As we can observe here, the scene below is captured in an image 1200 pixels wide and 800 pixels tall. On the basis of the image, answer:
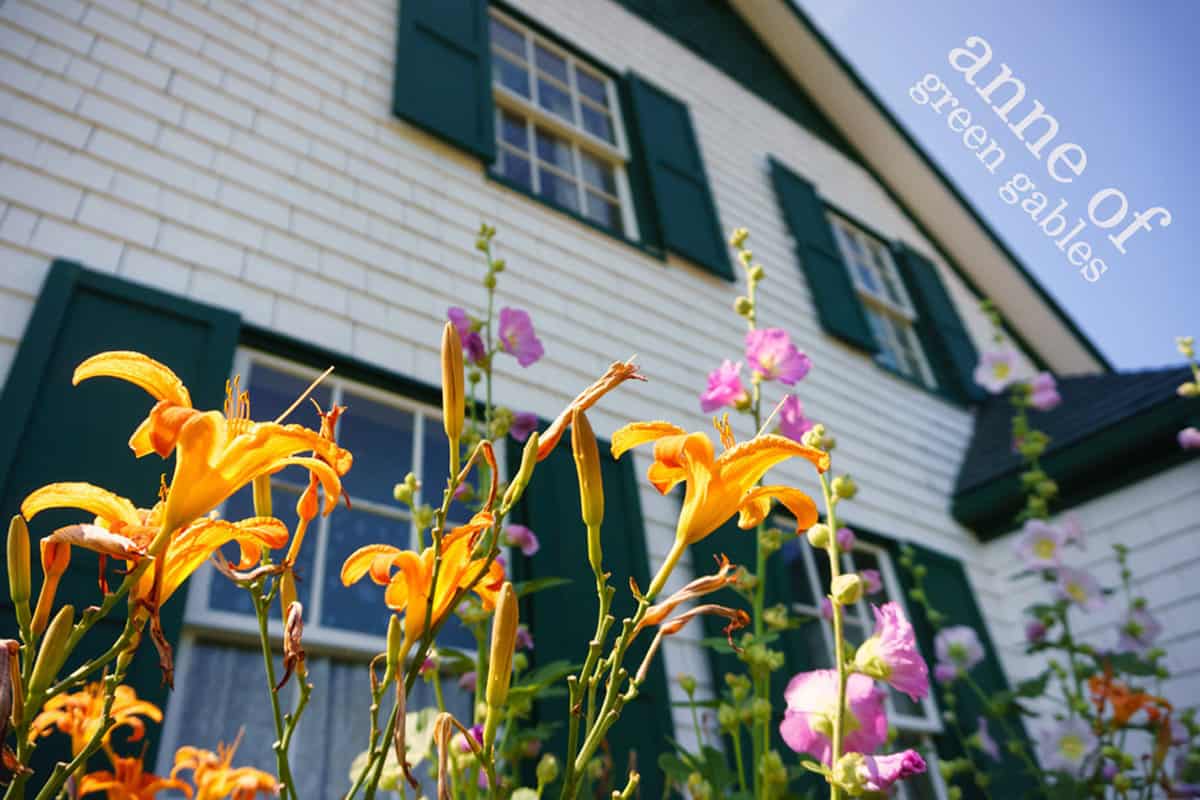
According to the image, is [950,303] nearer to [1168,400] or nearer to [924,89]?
[1168,400]

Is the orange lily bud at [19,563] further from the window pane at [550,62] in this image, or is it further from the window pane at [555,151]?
the window pane at [550,62]

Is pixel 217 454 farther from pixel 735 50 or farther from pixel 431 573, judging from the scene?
pixel 735 50

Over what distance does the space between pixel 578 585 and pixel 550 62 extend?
11.4ft

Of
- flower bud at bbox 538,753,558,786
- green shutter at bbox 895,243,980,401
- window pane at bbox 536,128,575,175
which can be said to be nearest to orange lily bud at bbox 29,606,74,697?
flower bud at bbox 538,753,558,786

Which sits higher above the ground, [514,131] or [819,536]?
[514,131]

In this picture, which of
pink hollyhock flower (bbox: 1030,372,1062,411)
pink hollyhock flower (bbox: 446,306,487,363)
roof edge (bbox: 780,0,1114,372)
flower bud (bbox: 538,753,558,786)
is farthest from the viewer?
roof edge (bbox: 780,0,1114,372)

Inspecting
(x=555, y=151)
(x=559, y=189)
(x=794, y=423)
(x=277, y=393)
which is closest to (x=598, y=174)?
(x=555, y=151)

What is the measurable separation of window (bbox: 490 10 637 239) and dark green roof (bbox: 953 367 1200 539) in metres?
2.54

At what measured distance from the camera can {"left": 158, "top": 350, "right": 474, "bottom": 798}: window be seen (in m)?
2.06

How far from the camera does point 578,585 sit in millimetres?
2711

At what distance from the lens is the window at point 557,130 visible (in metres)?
4.38

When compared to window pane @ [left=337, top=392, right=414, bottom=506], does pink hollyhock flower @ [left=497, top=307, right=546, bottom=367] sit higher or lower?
lower

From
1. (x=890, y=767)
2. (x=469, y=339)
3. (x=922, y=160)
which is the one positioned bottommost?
(x=890, y=767)

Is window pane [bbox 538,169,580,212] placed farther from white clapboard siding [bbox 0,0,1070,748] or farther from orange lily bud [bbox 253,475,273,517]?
orange lily bud [bbox 253,475,273,517]
